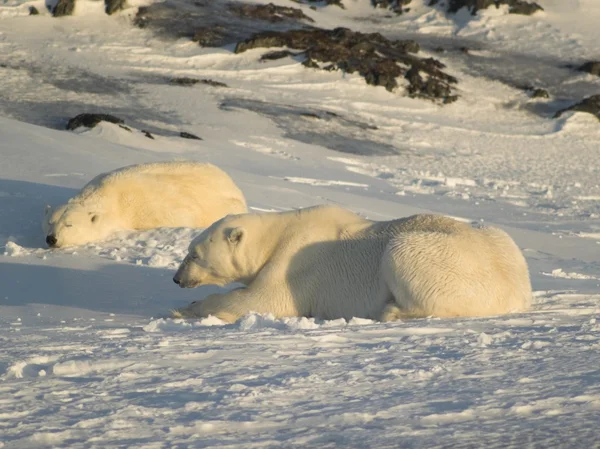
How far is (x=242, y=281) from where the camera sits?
7777 millimetres

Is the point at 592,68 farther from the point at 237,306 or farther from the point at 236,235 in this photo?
the point at 237,306

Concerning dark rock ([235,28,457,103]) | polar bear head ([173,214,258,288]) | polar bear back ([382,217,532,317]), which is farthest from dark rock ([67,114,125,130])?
polar bear back ([382,217,532,317])

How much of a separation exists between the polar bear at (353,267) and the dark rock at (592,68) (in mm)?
26630

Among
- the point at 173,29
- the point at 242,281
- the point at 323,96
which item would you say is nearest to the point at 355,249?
the point at 242,281

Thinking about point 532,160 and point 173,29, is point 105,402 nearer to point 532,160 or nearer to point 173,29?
point 532,160

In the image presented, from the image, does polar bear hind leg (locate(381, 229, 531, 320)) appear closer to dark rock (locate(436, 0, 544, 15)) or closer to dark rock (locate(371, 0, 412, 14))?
dark rock (locate(436, 0, 544, 15))

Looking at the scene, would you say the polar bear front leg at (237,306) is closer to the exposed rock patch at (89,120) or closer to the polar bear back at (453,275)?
the polar bear back at (453,275)

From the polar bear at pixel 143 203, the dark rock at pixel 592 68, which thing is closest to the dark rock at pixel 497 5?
the dark rock at pixel 592 68

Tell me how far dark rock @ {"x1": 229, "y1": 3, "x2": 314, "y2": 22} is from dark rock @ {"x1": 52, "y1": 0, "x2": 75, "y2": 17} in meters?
6.13

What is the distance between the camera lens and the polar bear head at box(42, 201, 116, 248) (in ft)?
33.3

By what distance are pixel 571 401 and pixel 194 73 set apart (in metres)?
26.0

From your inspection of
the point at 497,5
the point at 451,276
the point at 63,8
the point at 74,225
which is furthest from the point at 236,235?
the point at 497,5

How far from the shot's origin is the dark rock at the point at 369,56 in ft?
98.7

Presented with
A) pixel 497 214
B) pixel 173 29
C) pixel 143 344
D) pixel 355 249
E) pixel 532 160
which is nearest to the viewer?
pixel 143 344
